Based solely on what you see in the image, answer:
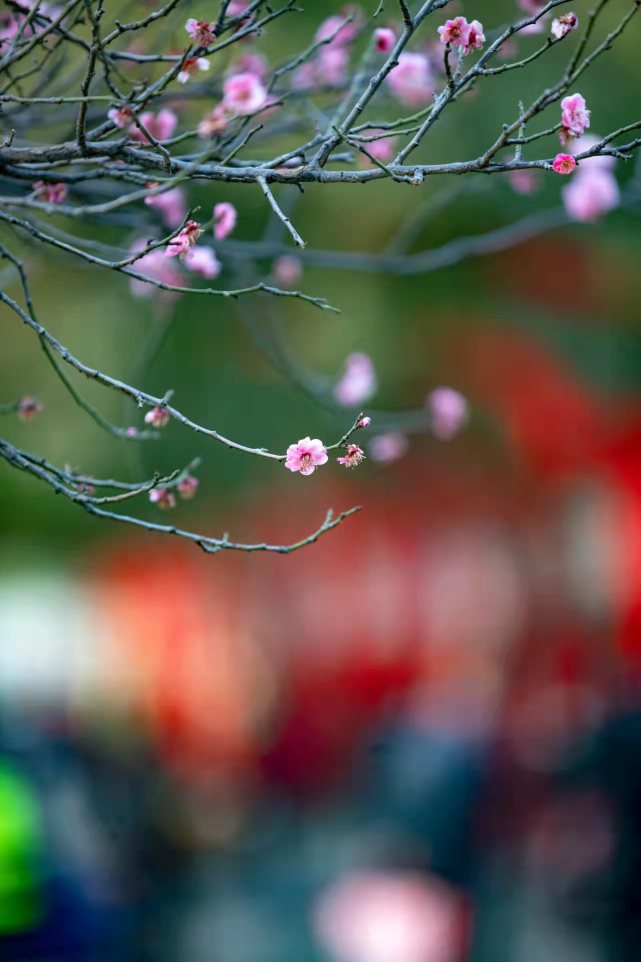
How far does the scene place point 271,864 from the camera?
624cm

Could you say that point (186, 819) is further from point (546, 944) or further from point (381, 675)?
point (546, 944)

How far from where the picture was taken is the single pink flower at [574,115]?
154cm

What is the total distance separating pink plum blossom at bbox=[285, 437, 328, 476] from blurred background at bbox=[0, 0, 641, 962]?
1.38 m

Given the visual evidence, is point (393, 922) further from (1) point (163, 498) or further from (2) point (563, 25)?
(2) point (563, 25)

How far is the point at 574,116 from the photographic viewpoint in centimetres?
155

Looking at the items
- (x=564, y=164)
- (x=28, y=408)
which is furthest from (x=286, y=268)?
(x=564, y=164)

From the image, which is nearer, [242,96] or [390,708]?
[242,96]

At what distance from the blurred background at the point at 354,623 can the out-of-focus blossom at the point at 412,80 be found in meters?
0.95

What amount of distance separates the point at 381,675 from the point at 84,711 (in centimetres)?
216

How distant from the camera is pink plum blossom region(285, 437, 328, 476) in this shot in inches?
64.7

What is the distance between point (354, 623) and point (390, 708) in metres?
0.67

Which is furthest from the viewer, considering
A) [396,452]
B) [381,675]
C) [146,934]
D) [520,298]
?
[381,675]

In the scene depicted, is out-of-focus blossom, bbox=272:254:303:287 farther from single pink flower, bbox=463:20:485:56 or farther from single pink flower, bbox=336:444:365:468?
single pink flower, bbox=336:444:365:468

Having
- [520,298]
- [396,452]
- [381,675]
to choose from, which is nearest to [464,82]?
[396,452]
